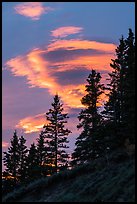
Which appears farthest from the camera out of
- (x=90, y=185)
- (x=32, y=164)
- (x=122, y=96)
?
(x=32, y=164)

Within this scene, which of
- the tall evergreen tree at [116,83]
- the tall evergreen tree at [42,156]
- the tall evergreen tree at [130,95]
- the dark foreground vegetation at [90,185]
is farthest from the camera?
the tall evergreen tree at [42,156]

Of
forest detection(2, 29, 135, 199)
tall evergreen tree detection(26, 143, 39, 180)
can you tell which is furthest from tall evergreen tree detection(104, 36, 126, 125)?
tall evergreen tree detection(26, 143, 39, 180)

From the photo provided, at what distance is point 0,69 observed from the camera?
2269 cm

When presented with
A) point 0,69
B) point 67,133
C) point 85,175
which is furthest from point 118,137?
point 67,133

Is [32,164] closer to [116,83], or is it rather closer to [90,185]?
[116,83]

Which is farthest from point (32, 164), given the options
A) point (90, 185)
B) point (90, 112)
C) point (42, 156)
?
point (90, 185)

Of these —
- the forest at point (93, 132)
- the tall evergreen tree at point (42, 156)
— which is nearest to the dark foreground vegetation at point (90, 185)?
the forest at point (93, 132)

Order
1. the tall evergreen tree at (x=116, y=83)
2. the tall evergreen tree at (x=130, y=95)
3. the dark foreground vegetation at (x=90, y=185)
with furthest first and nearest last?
the tall evergreen tree at (x=116, y=83), the tall evergreen tree at (x=130, y=95), the dark foreground vegetation at (x=90, y=185)

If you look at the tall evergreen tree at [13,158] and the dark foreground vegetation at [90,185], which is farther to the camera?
the tall evergreen tree at [13,158]

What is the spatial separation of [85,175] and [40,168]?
32058mm

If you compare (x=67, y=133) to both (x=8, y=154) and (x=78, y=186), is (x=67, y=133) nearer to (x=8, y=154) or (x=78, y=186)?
(x=8, y=154)

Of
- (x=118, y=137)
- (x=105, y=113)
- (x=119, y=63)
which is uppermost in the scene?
(x=119, y=63)

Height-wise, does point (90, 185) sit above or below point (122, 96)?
below

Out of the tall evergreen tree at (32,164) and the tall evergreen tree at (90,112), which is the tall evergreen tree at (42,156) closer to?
the tall evergreen tree at (32,164)
